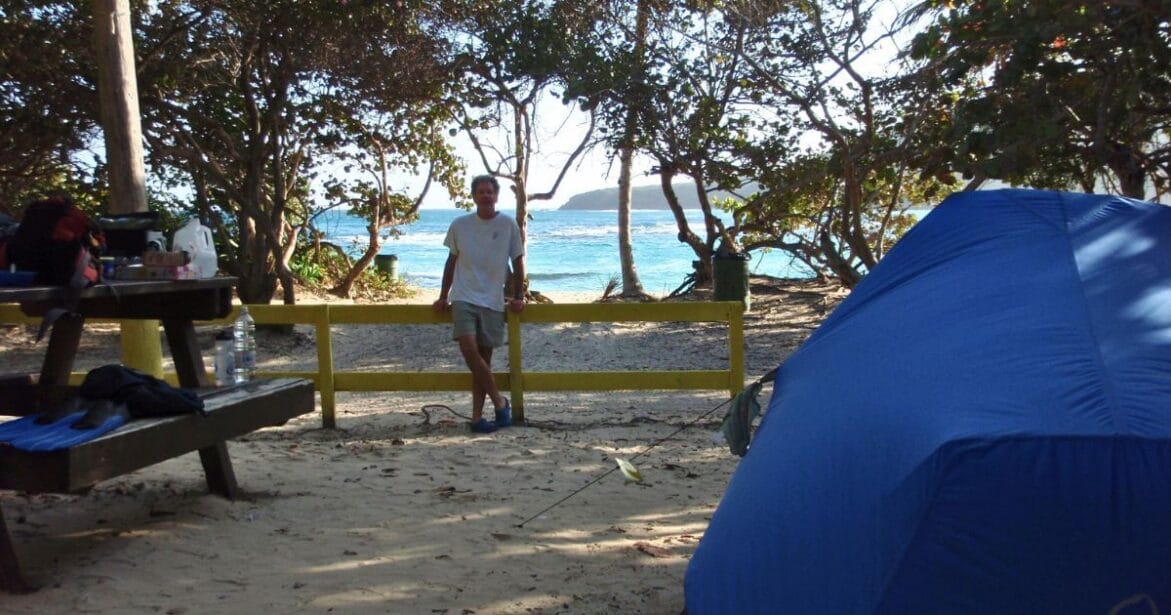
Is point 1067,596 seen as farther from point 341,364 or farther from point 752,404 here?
point 341,364

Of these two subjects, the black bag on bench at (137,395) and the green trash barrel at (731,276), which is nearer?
the black bag on bench at (137,395)

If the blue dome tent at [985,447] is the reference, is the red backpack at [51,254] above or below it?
above

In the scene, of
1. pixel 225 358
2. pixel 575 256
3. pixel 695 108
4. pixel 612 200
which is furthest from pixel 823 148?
pixel 612 200

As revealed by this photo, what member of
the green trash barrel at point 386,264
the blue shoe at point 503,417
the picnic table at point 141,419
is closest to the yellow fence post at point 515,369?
the blue shoe at point 503,417

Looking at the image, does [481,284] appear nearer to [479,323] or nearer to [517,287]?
[479,323]

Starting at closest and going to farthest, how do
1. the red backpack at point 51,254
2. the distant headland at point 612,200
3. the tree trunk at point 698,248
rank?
1. the red backpack at point 51,254
2. the tree trunk at point 698,248
3. the distant headland at point 612,200

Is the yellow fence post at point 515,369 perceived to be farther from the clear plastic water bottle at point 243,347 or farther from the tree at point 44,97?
the tree at point 44,97

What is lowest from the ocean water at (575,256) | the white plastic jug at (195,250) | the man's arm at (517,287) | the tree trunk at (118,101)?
the ocean water at (575,256)

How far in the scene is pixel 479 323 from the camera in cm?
715

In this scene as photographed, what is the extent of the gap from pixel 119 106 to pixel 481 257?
254 centimetres

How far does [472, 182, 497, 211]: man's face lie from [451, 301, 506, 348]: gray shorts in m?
0.68

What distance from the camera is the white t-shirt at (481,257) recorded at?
23.3 ft

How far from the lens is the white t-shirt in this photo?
7094 millimetres

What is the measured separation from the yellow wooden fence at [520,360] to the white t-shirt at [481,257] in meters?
0.26
